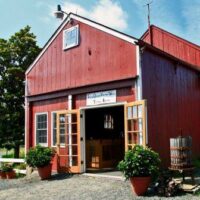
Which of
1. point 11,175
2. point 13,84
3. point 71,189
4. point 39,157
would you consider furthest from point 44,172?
point 13,84

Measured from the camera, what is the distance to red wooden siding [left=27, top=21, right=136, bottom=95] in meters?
12.3

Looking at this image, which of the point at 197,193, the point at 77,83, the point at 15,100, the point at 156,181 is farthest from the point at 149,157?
the point at 15,100

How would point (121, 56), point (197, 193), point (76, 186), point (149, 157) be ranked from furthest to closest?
point (121, 56) → point (76, 186) → point (149, 157) → point (197, 193)

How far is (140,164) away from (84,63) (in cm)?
→ 545

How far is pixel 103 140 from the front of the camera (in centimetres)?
1466

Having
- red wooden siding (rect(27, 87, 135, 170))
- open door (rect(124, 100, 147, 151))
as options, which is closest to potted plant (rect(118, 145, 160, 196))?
open door (rect(124, 100, 147, 151))

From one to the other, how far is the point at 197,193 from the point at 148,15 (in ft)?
45.3

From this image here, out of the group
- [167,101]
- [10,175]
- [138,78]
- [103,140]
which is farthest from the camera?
[10,175]

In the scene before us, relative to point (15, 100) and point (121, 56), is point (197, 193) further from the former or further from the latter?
point (15, 100)

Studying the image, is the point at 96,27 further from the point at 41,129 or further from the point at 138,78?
the point at 41,129

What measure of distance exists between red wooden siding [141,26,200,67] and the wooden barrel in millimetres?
9810

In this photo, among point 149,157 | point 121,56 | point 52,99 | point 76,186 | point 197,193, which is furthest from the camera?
point 52,99

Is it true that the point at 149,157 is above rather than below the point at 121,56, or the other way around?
below

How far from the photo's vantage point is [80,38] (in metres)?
14.0
